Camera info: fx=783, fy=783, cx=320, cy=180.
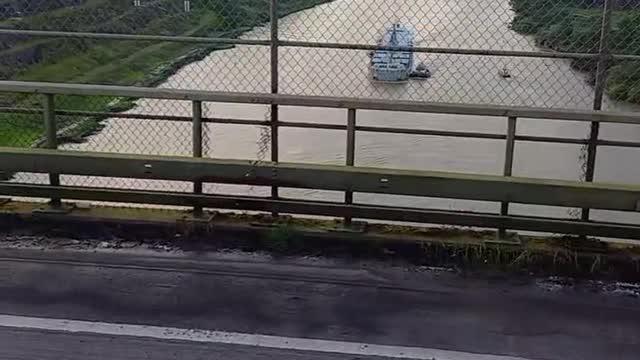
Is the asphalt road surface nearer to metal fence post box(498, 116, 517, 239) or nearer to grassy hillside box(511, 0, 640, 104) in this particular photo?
metal fence post box(498, 116, 517, 239)

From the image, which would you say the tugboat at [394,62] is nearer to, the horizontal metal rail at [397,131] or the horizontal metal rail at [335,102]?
the horizontal metal rail at [397,131]

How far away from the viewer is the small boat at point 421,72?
10320 millimetres

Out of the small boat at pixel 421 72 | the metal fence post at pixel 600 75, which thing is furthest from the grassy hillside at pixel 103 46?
the metal fence post at pixel 600 75

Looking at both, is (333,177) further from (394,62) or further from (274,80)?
(394,62)

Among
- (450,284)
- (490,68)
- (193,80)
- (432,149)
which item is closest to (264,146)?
(450,284)

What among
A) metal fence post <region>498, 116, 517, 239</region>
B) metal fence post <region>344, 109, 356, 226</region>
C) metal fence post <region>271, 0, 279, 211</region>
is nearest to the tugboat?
metal fence post <region>271, 0, 279, 211</region>

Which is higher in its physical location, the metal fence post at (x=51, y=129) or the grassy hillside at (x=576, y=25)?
the grassy hillside at (x=576, y=25)

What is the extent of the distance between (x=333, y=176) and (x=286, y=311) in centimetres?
121

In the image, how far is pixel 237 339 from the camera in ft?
13.9

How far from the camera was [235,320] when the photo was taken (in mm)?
4465

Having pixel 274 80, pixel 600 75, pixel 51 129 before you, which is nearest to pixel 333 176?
pixel 274 80

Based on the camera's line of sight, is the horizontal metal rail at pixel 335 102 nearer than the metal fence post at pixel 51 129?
Yes

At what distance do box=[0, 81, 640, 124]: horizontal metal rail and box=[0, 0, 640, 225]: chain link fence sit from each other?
28 cm

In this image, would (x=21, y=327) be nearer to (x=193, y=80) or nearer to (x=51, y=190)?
(x=51, y=190)
